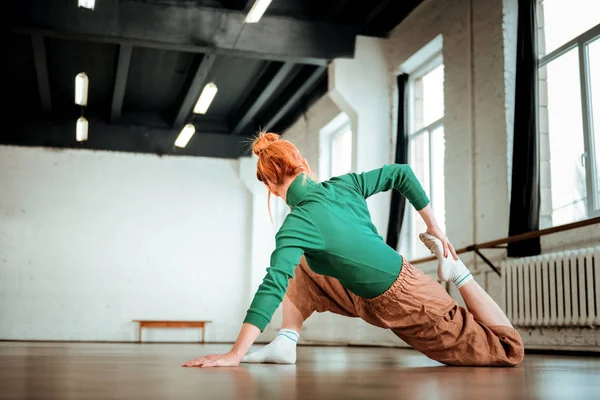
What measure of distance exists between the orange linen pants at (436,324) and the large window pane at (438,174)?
Answer: 185 inches

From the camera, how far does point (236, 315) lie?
12359 millimetres

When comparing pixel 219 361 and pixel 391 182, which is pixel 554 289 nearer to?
pixel 391 182

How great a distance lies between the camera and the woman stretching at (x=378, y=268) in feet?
8.18

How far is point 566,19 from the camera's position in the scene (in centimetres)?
560

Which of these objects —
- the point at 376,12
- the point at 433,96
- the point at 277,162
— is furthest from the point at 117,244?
the point at 277,162

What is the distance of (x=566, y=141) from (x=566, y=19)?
995 mm

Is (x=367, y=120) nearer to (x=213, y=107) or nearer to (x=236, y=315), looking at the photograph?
(x=213, y=107)

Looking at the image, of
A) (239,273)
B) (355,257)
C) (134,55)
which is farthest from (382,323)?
(239,273)

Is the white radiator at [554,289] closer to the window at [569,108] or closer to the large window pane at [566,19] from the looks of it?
the window at [569,108]

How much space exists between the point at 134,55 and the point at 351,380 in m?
7.90

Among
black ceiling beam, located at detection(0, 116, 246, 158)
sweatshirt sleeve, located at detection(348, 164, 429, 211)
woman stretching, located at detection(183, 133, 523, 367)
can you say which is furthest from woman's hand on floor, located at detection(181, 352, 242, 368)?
black ceiling beam, located at detection(0, 116, 246, 158)

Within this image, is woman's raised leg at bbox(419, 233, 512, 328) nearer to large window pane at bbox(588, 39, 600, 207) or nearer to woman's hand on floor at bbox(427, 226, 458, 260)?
woman's hand on floor at bbox(427, 226, 458, 260)

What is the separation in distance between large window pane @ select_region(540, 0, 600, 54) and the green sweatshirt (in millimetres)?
3336

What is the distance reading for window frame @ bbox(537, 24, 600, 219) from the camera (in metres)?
5.03
